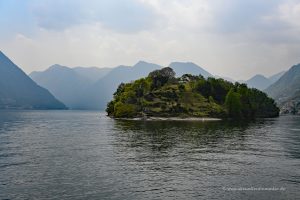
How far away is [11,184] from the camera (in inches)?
1917

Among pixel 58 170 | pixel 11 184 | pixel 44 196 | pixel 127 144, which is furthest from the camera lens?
pixel 127 144

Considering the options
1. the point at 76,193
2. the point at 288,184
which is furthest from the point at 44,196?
the point at 288,184

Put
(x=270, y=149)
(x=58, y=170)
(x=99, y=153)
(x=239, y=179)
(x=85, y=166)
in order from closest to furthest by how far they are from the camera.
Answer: (x=239, y=179) → (x=58, y=170) → (x=85, y=166) → (x=99, y=153) → (x=270, y=149)

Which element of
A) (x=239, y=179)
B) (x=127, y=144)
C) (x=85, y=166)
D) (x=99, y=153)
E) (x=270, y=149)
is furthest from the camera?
(x=127, y=144)

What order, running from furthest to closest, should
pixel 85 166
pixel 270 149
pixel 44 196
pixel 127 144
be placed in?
pixel 127 144 → pixel 270 149 → pixel 85 166 → pixel 44 196

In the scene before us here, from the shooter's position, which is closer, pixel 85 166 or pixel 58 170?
pixel 58 170

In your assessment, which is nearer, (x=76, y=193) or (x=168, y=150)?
(x=76, y=193)

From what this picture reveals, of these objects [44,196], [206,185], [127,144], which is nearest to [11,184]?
[44,196]

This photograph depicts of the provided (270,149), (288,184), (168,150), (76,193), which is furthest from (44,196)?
(270,149)

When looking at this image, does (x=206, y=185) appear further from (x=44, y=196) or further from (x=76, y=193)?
(x=44, y=196)

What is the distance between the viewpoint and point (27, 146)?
300ft

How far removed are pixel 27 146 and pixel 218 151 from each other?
50273 mm

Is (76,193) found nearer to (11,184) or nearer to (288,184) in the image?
(11,184)

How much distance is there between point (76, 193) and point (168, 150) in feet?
139
